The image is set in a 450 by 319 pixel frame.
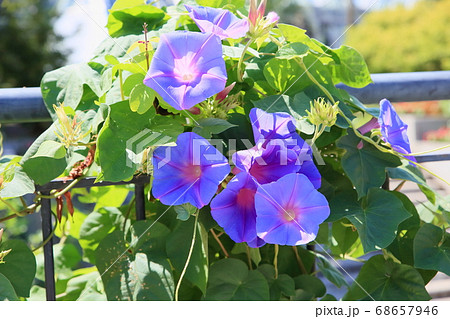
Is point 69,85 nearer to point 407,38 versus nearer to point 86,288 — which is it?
point 86,288

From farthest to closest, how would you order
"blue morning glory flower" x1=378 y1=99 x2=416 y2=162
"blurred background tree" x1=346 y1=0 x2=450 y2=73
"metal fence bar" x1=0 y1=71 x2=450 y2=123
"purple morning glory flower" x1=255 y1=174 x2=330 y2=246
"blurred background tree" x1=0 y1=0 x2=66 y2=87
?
"blurred background tree" x1=346 y1=0 x2=450 y2=73
"blurred background tree" x1=0 y1=0 x2=66 y2=87
"metal fence bar" x1=0 y1=71 x2=450 y2=123
"blue morning glory flower" x1=378 y1=99 x2=416 y2=162
"purple morning glory flower" x1=255 y1=174 x2=330 y2=246

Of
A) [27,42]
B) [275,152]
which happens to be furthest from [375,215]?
[27,42]

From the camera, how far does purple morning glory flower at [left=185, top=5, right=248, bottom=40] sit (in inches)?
27.0

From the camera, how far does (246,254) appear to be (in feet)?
2.70

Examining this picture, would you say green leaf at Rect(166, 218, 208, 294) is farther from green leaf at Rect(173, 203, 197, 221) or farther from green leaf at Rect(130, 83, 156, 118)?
green leaf at Rect(130, 83, 156, 118)

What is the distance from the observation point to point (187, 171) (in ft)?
2.13

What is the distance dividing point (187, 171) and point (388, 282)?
39cm

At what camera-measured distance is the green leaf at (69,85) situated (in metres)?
0.74

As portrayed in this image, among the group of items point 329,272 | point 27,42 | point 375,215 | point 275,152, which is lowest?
point 27,42

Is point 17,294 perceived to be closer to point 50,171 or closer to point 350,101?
point 50,171

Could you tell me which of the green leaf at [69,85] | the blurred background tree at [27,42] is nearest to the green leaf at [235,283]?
the green leaf at [69,85]

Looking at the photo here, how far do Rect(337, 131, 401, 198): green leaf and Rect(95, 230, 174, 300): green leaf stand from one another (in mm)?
299

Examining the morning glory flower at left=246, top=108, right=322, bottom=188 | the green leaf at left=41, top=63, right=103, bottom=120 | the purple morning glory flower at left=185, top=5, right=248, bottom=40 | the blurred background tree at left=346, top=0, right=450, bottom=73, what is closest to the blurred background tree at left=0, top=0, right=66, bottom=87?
Result: the blurred background tree at left=346, top=0, right=450, bottom=73

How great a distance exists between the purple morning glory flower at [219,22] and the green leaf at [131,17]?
12 cm
